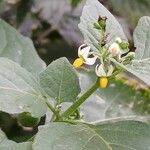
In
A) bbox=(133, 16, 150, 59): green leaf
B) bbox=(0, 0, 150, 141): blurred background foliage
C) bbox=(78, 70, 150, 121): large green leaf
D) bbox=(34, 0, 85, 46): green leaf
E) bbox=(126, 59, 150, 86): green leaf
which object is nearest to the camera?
bbox=(126, 59, 150, 86): green leaf

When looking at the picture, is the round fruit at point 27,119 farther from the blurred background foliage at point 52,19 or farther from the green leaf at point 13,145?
the blurred background foliage at point 52,19

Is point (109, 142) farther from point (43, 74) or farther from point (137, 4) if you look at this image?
point (137, 4)

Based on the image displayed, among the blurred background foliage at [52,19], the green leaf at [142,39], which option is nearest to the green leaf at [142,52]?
the green leaf at [142,39]

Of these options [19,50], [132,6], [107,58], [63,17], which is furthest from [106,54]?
[63,17]

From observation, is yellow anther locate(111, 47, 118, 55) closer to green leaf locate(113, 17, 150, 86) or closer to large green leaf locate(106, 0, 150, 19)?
green leaf locate(113, 17, 150, 86)

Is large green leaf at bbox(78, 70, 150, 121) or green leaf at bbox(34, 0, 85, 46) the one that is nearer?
large green leaf at bbox(78, 70, 150, 121)

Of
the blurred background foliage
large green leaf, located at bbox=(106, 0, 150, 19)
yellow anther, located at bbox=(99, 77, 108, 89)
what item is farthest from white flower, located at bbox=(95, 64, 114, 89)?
large green leaf, located at bbox=(106, 0, 150, 19)
